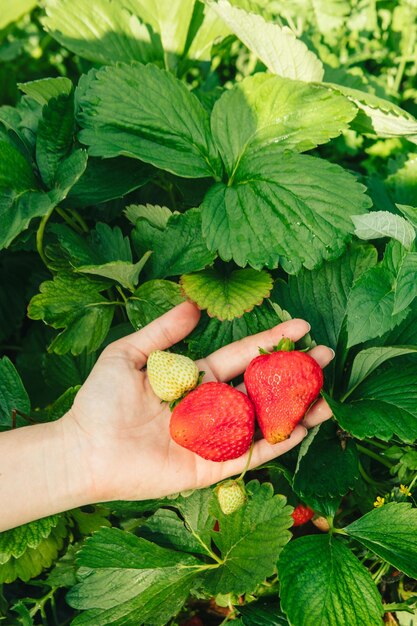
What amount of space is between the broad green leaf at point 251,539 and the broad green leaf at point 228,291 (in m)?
0.32

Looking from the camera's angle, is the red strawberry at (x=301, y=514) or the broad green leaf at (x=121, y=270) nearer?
the broad green leaf at (x=121, y=270)

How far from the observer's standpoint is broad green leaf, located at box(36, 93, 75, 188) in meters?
1.30

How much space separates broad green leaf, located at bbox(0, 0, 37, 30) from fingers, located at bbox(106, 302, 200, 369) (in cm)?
137

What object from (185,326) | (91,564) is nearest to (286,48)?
(185,326)

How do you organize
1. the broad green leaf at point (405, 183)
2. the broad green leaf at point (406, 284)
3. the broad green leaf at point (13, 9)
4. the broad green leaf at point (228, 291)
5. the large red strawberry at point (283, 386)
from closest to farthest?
the broad green leaf at point (406, 284), the large red strawberry at point (283, 386), the broad green leaf at point (228, 291), the broad green leaf at point (405, 183), the broad green leaf at point (13, 9)

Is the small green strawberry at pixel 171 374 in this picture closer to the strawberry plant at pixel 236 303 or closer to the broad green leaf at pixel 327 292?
the strawberry plant at pixel 236 303

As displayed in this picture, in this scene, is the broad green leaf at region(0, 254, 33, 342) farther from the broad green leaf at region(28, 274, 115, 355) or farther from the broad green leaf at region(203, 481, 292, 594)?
the broad green leaf at region(203, 481, 292, 594)

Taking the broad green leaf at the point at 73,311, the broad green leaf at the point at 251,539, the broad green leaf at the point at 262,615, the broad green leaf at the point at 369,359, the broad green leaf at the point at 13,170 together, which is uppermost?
the broad green leaf at the point at 13,170

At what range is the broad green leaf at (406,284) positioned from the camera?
1.02 m

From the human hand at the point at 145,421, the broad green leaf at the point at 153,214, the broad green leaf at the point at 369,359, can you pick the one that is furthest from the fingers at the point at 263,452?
the broad green leaf at the point at 153,214

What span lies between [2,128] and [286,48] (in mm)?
639

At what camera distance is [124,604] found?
3.88ft

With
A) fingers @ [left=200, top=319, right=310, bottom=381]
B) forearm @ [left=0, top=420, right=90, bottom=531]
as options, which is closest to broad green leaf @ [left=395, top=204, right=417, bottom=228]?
fingers @ [left=200, top=319, right=310, bottom=381]

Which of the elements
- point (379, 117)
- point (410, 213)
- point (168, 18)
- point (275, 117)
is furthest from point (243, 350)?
point (168, 18)
